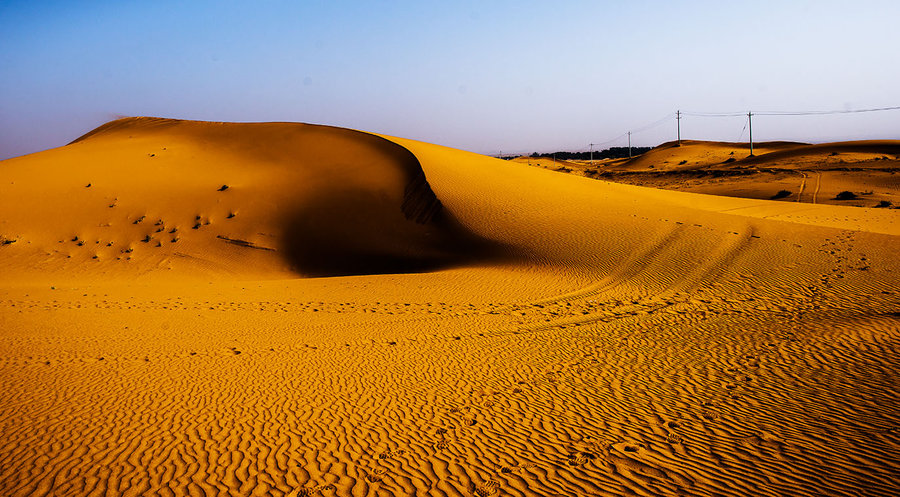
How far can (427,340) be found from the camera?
32.5 feet

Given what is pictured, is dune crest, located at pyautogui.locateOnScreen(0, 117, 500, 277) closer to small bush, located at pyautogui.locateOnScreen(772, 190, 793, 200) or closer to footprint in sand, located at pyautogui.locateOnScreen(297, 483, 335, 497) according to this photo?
footprint in sand, located at pyautogui.locateOnScreen(297, 483, 335, 497)

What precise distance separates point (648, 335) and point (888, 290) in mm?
6343

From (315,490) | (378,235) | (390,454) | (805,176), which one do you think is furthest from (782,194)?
(315,490)

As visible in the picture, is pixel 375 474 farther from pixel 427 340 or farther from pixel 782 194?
pixel 782 194

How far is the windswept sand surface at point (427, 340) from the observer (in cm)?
527

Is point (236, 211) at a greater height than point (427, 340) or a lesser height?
greater

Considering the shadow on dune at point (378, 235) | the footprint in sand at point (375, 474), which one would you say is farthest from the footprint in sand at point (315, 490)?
the shadow on dune at point (378, 235)

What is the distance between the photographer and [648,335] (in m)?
9.84

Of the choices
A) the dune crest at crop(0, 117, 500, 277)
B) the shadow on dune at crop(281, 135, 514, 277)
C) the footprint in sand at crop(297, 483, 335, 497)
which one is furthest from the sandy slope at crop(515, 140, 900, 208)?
the footprint in sand at crop(297, 483, 335, 497)

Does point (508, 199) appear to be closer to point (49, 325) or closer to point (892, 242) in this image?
point (892, 242)

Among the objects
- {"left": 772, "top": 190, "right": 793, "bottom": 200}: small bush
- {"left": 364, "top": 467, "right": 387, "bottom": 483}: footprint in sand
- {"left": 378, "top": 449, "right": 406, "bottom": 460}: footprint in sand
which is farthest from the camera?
{"left": 772, "top": 190, "right": 793, "bottom": 200}: small bush

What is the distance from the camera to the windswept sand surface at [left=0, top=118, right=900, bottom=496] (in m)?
5.27

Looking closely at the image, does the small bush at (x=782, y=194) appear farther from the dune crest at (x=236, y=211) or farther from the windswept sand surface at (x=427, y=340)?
the dune crest at (x=236, y=211)

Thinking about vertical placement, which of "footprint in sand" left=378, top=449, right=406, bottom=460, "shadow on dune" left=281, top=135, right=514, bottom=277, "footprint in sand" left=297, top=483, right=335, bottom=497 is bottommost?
"footprint in sand" left=378, top=449, right=406, bottom=460
